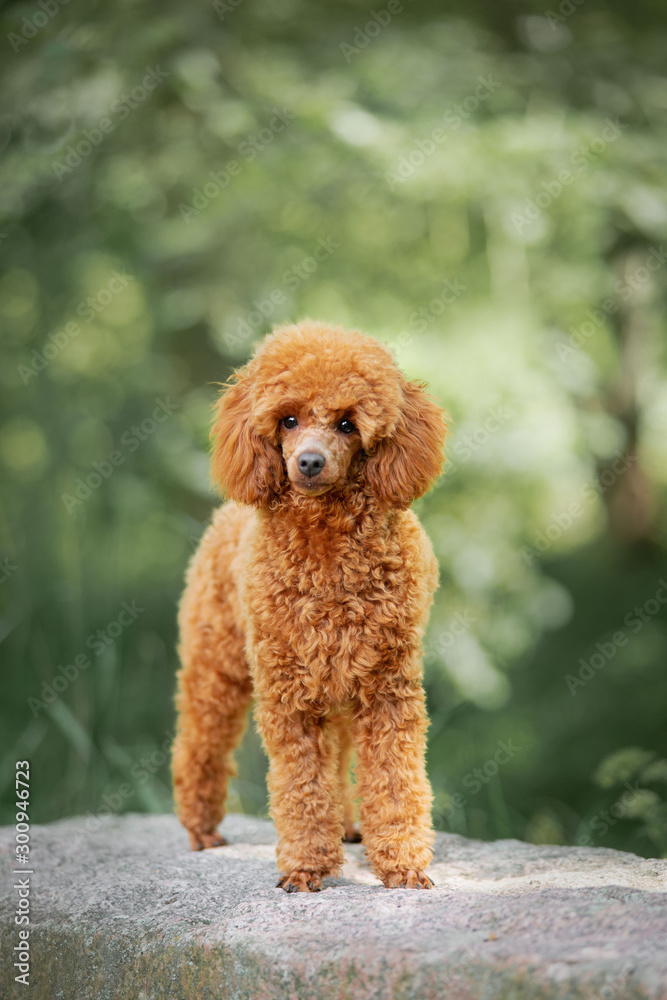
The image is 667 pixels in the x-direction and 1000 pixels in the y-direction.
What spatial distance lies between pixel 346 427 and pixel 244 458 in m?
0.32

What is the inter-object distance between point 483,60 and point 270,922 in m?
4.91

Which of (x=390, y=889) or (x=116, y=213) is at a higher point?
(x=116, y=213)

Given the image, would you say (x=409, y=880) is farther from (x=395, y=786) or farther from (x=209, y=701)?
(x=209, y=701)

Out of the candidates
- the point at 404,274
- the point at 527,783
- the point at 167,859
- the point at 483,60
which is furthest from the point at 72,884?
the point at 483,60

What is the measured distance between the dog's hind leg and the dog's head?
0.60 meters

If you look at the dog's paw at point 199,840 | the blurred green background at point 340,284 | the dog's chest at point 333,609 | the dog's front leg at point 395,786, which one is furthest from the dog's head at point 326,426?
the blurred green background at point 340,284

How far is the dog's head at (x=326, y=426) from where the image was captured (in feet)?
8.54

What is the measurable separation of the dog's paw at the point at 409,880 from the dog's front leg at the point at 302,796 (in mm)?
169

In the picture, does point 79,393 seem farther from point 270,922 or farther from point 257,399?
point 270,922

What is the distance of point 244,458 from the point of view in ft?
9.09

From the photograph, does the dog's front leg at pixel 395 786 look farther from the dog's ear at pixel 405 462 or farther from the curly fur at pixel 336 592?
the dog's ear at pixel 405 462

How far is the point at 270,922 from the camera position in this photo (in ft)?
7.82

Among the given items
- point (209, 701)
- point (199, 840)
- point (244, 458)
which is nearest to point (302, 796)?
point (209, 701)

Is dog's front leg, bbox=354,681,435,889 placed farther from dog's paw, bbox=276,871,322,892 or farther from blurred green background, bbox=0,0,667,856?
blurred green background, bbox=0,0,667,856
